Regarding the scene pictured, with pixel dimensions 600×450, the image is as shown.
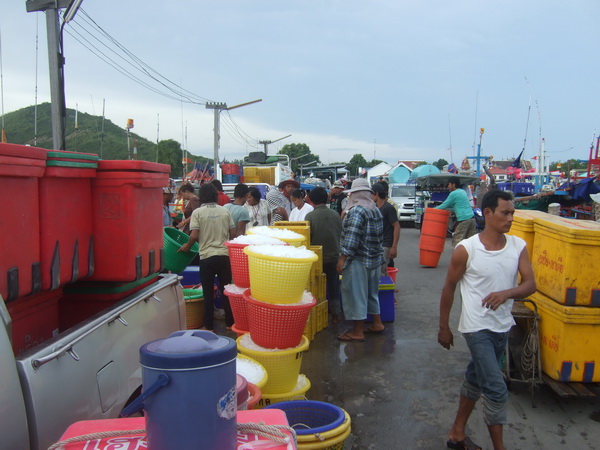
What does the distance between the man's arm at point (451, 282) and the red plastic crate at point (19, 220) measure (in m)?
2.73

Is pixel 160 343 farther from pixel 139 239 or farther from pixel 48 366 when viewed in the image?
pixel 139 239

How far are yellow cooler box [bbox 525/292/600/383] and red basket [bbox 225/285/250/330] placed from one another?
2.80 meters

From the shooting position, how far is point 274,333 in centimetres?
406

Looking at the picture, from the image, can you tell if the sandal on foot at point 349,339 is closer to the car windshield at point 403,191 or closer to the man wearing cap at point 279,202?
the man wearing cap at point 279,202

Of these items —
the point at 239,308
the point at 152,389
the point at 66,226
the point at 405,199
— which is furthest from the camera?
the point at 405,199

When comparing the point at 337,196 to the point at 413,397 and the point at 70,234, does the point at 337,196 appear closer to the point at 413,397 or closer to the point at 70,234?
the point at 413,397

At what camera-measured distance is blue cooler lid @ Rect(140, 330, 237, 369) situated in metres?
1.75

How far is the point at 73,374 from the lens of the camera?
8.04 ft

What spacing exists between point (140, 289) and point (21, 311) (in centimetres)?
115

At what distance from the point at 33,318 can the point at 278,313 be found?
1.77 m

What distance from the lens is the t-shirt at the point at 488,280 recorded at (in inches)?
143

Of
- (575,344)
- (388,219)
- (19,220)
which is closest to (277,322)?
(19,220)


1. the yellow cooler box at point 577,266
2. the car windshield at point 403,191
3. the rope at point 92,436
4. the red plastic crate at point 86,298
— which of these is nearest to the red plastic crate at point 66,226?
the red plastic crate at point 86,298

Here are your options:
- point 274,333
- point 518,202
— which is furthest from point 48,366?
point 518,202
